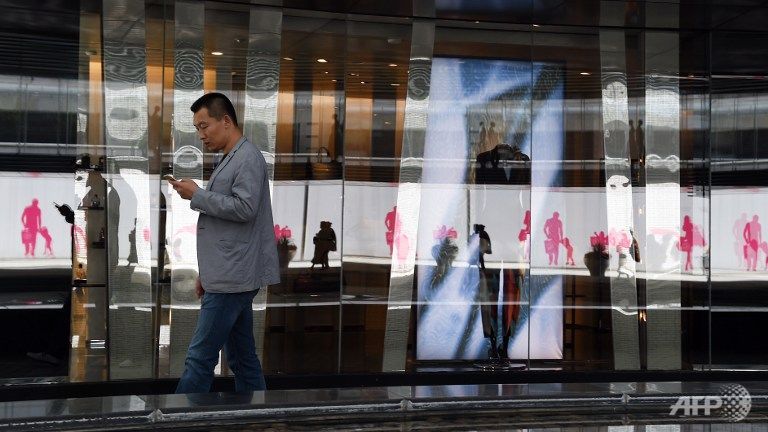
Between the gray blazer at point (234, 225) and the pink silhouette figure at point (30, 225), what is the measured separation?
267cm

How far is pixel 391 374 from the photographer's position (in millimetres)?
8781

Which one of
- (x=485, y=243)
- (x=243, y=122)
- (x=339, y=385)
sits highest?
(x=243, y=122)

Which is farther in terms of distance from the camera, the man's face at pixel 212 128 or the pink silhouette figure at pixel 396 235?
the pink silhouette figure at pixel 396 235

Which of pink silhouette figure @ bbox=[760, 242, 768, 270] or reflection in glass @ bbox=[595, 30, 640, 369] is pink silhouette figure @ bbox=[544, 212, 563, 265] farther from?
pink silhouette figure @ bbox=[760, 242, 768, 270]

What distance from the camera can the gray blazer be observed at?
17.2ft

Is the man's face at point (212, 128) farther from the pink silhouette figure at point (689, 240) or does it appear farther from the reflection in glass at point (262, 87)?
the pink silhouette figure at point (689, 240)

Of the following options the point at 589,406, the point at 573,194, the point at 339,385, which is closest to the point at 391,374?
the point at 339,385

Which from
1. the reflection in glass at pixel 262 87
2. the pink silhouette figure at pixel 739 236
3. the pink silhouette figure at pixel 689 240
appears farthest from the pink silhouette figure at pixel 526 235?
the reflection in glass at pixel 262 87

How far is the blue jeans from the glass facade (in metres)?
2.59

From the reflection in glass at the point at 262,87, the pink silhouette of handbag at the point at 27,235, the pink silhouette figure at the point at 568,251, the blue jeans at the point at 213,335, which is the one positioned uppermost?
the reflection in glass at the point at 262,87

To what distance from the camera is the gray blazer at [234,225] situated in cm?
523

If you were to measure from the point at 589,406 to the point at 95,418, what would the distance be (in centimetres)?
248

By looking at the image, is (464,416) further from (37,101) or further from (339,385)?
(37,101)

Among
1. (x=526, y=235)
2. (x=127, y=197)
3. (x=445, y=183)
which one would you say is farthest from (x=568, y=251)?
(x=127, y=197)
